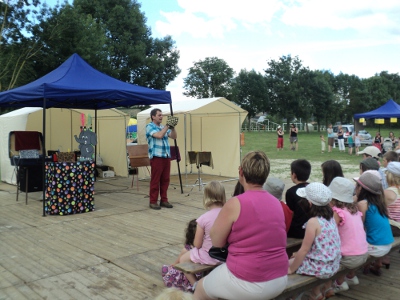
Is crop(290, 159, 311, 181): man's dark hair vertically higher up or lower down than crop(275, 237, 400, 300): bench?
higher up

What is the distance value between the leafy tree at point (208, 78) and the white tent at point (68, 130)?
53.7 metres

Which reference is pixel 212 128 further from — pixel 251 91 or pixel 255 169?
pixel 251 91

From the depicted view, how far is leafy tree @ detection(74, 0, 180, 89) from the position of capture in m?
32.9

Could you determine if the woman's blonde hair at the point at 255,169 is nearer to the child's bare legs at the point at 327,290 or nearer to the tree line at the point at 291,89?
the child's bare legs at the point at 327,290

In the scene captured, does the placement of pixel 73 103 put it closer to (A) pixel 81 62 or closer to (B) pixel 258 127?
(A) pixel 81 62

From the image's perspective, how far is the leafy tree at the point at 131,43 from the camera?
32.9m

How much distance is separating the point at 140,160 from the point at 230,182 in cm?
270

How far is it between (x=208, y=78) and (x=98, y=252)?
6400 cm

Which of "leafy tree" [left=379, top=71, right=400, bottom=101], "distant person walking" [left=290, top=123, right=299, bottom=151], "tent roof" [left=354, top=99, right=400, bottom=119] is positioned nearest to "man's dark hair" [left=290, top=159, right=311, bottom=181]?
"tent roof" [left=354, top=99, right=400, bottom=119]

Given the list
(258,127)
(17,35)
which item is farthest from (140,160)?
(258,127)

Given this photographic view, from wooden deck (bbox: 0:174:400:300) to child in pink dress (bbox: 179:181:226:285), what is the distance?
597 mm

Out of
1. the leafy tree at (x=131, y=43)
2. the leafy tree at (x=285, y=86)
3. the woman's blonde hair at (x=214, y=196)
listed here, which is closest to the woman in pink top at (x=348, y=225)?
the woman's blonde hair at (x=214, y=196)

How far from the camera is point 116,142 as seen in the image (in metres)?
12.1

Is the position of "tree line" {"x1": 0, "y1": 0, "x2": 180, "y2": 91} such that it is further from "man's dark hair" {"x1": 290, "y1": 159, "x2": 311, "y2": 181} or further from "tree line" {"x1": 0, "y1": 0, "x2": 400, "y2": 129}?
"man's dark hair" {"x1": 290, "y1": 159, "x2": 311, "y2": 181}
